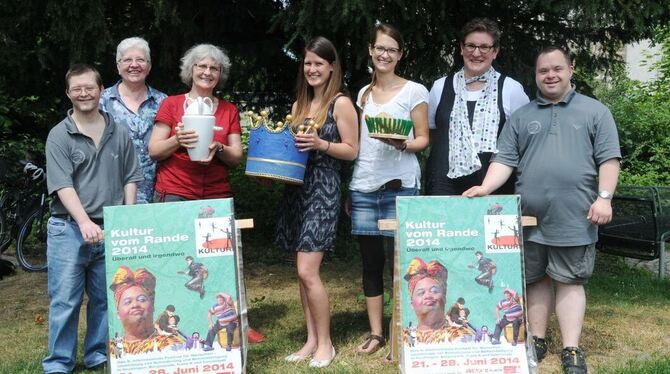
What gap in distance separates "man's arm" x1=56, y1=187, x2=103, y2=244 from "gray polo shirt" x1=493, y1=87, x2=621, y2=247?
6.91 ft

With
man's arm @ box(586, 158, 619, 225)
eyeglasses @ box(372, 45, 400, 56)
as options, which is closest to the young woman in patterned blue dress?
eyeglasses @ box(372, 45, 400, 56)

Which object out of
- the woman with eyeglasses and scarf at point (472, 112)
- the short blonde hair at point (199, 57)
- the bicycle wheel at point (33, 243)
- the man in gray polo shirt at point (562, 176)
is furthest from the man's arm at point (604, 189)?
the bicycle wheel at point (33, 243)

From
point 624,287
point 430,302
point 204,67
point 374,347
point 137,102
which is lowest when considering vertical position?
point 624,287

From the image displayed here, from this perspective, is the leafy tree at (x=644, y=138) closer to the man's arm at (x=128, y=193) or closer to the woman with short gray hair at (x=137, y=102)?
the woman with short gray hair at (x=137, y=102)

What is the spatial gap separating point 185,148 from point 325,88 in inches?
32.7

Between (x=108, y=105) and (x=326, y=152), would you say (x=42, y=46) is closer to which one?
(x=108, y=105)

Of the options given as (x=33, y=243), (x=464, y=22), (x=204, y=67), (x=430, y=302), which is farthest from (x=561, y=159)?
(x=33, y=243)

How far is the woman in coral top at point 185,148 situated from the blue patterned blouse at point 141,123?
0.12m

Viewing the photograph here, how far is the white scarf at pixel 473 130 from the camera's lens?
143 inches

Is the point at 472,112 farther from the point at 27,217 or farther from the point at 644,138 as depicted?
the point at 644,138

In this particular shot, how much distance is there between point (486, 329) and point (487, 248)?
393 mm

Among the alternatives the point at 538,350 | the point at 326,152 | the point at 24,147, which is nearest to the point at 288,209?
A: the point at 326,152

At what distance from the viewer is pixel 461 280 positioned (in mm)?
3332

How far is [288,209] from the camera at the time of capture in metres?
3.87
